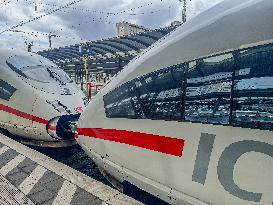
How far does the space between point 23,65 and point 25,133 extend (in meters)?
2.36

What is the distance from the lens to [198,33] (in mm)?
4379

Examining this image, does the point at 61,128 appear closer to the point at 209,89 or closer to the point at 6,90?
the point at 6,90

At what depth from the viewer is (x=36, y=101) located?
847cm

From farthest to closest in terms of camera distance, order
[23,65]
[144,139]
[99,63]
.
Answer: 1. [99,63]
2. [23,65]
3. [144,139]

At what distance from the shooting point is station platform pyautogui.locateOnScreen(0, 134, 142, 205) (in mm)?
4965

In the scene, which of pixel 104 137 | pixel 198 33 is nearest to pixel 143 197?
pixel 104 137

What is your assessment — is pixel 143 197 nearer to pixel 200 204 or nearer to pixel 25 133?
pixel 200 204

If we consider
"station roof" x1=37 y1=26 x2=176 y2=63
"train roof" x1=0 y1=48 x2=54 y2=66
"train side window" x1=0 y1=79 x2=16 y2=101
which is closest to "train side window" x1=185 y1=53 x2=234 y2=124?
"train side window" x1=0 y1=79 x2=16 y2=101

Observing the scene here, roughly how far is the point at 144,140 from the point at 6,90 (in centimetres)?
613

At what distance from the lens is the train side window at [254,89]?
11.4 feet

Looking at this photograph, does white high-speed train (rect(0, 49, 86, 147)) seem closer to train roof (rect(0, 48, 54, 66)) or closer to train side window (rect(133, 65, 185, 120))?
train roof (rect(0, 48, 54, 66))

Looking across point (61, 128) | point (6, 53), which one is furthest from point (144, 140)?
point (6, 53)

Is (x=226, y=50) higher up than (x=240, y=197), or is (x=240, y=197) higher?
(x=226, y=50)

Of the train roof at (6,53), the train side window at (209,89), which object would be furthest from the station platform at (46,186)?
the train roof at (6,53)
